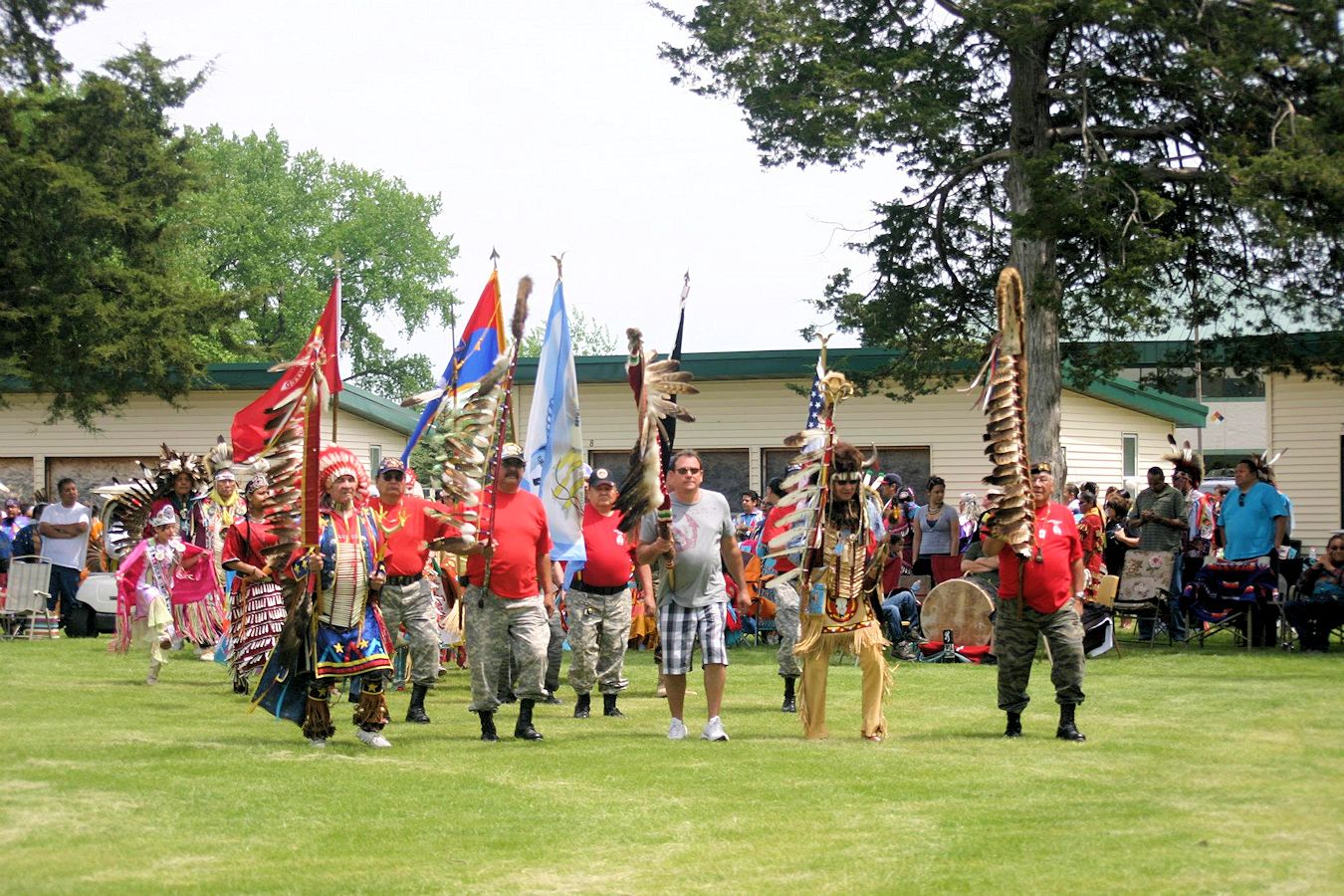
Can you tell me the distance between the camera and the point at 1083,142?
66.9 ft

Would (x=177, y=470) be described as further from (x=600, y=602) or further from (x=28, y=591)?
(x=600, y=602)

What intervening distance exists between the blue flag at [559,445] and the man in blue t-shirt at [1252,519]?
824cm

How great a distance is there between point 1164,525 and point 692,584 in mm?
9892

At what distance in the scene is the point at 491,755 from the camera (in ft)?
35.1

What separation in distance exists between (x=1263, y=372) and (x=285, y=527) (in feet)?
50.2

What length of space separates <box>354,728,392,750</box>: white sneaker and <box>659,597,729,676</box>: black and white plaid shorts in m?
1.96

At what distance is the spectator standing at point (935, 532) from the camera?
1980cm

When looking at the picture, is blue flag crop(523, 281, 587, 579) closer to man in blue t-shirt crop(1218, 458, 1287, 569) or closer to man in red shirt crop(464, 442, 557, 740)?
man in red shirt crop(464, 442, 557, 740)

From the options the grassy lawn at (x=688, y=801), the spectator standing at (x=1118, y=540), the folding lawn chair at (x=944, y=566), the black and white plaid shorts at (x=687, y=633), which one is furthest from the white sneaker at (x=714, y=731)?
the spectator standing at (x=1118, y=540)

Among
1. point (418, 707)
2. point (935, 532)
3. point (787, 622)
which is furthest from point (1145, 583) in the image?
point (418, 707)

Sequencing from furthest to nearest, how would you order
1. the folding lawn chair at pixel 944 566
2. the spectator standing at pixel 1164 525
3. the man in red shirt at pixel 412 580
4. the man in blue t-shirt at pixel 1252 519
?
the folding lawn chair at pixel 944 566
the spectator standing at pixel 1164 525
the man in blue t-shirt at pixel 1252 519
the man in red shirt at pixel 412 580

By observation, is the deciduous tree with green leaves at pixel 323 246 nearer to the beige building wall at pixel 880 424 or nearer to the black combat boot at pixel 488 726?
the beige building wall at pixel 880 424

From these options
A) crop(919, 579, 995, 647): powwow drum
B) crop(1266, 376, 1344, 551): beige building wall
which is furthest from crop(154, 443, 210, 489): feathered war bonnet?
crop(1266, 376, 1344, 551): beige building wall

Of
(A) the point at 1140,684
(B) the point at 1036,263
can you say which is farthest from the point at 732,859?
(B) the point at 1036,263
